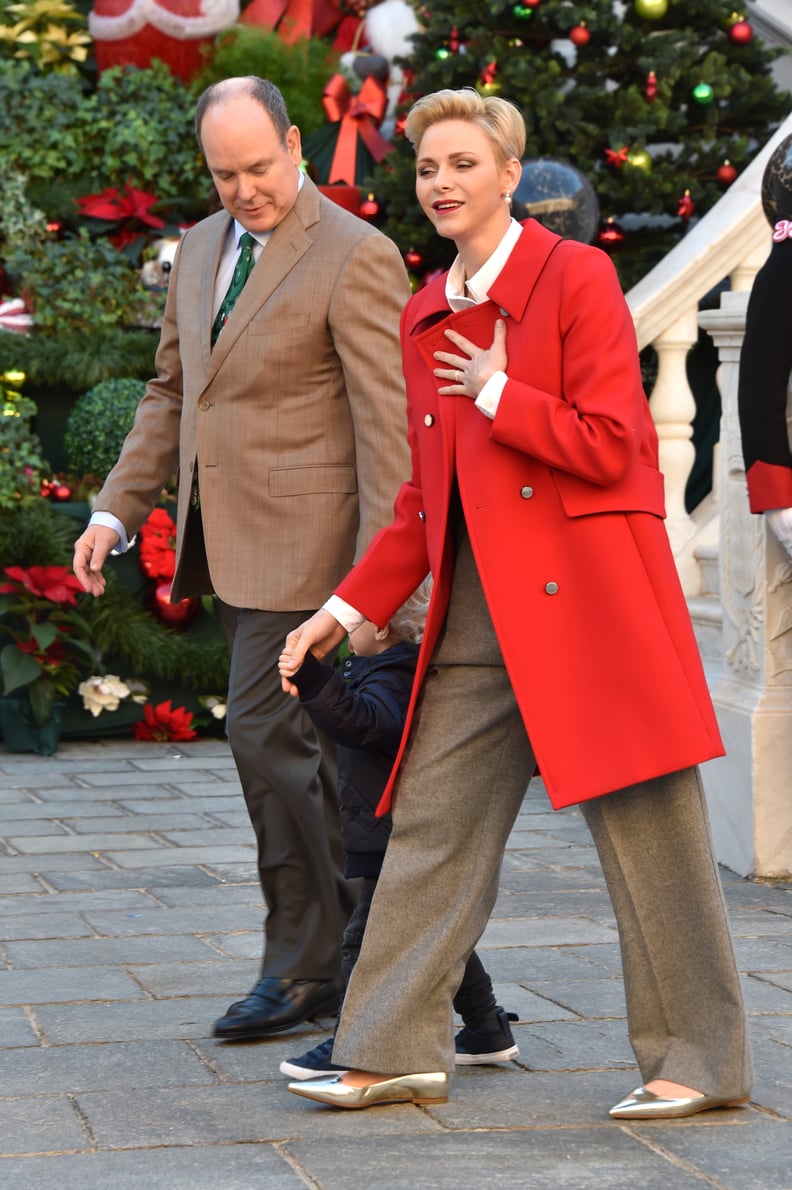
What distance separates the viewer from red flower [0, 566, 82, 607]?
7.41 m

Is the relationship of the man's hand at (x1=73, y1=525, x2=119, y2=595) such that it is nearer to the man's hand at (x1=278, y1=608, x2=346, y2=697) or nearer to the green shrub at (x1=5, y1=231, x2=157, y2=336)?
the man's hand at (x1=278, y1=608, x2=346, y2=697)

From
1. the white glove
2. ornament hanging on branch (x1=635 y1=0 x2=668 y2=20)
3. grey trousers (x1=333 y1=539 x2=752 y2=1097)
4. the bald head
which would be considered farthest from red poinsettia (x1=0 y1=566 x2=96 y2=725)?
grey trousers (x1=333 y1=539 x2=752 y2=1097)

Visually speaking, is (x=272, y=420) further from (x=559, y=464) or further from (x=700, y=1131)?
(x=700, y=1131)

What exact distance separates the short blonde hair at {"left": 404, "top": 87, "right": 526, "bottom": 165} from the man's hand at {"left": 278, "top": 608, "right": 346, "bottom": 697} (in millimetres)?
837

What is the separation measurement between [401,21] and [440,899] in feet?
22.8

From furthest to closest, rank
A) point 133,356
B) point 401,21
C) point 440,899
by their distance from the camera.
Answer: point 401,21
point 133,356
point 440,899

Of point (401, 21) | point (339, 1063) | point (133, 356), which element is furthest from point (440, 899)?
point (401, 21)

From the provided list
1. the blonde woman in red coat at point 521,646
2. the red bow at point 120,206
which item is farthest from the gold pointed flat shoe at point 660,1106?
the red bow at point 120,206

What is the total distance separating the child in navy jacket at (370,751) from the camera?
11.1ft

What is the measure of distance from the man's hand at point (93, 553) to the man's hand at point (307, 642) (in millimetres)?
795

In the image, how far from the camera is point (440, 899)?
132 inches

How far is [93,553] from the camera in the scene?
4098 mm

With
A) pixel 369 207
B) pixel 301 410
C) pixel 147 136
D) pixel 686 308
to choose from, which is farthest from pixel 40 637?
pixel 301 410

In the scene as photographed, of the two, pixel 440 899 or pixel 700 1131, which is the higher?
pixel 440 899
